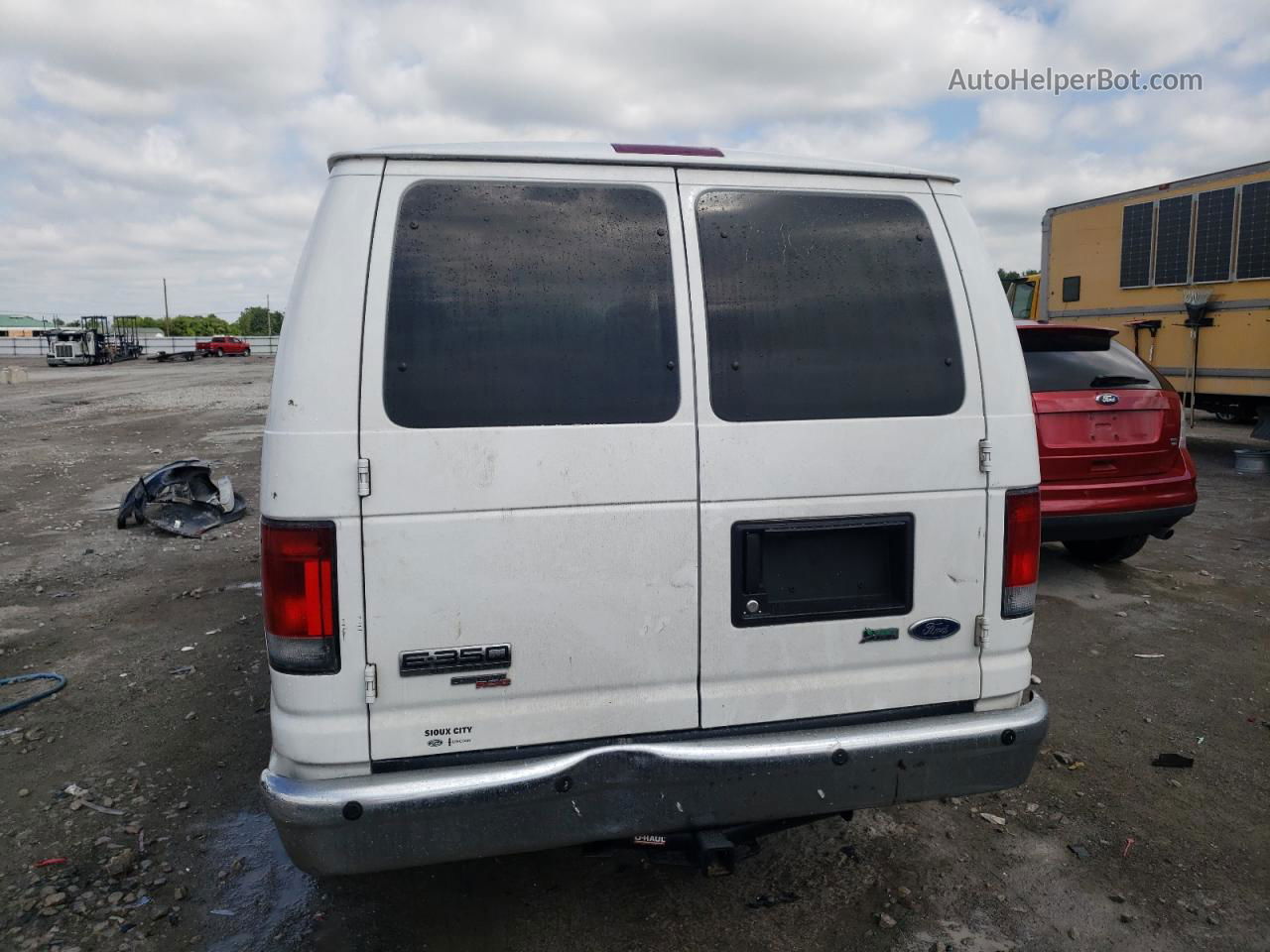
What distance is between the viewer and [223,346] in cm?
6003

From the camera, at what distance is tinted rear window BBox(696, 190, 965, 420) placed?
2.67m

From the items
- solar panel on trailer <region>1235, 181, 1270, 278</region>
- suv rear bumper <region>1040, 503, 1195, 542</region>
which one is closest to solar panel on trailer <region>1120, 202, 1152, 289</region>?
solar panel on trailer <region>1235, 181, 1270, 278</region>

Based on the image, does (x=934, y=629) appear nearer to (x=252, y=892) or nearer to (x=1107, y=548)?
(x=252, y=892)

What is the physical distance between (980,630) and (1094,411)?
12.7 feet

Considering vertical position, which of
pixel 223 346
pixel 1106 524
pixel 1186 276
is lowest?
pixel 1106 524

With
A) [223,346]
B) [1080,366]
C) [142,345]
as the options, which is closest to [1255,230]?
[1080,366]

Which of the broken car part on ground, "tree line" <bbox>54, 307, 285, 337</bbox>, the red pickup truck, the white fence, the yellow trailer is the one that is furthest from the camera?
"tree line" <bbox>54, 307, 285, 337</bbox>

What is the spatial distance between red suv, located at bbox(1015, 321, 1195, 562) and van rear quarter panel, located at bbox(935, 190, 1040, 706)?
3392 mm

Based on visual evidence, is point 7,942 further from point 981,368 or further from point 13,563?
point 13,563

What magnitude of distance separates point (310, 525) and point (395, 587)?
27 centimetres

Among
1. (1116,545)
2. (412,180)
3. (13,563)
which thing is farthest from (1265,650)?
(13,563)

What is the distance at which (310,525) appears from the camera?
94.0 inches

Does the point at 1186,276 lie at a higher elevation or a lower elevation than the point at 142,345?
lower

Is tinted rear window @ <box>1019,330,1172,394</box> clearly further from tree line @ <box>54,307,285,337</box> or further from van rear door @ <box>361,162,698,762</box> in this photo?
tree line @ <box>54,307,285,337</box>
